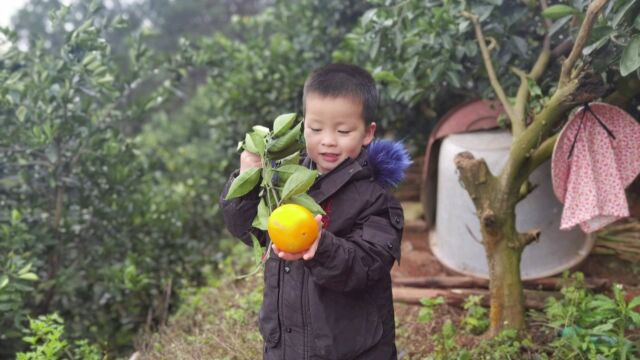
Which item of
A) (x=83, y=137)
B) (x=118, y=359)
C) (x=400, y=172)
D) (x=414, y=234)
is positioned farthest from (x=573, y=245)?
(x=83, y=137)

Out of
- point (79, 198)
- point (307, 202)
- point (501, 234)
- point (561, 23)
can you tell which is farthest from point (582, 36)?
point (79, 198)

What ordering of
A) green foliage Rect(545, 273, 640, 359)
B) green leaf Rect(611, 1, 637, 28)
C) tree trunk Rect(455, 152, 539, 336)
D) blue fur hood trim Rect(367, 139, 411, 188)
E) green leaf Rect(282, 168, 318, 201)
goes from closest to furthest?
green leaf Rect(282, 168, 318, 201) < blue fur hood trim Rect(367, 139, 411, 188) < green leaf Rect(611, 1, 637, 28) < green foliage Rect(545, 273, 640, 359) < tree trunk Rect(455, 152, 539, 336)

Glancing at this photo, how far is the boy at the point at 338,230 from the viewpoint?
1.64 metres

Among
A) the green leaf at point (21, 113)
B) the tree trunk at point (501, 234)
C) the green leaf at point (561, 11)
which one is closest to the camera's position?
→ the green leaf at point (561, 11)

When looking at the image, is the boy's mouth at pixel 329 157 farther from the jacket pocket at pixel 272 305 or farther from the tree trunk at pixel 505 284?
the tree trunk at pixel 505 284

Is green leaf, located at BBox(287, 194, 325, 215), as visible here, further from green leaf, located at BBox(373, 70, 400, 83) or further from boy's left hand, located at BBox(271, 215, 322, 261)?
green leaf, located at BBox(373, 70, 400, 83)

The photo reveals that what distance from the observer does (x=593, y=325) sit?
8.14 feet

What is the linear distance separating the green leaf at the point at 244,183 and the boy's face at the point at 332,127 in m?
0.19

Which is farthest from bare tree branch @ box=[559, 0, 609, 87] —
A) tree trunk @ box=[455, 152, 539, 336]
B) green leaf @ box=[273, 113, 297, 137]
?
green leaf @ box=[273, 113, 297, 137]

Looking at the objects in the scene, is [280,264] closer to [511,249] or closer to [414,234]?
[511,249]

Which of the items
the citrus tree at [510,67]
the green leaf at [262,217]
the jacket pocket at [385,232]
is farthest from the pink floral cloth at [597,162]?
the green leaf at [262,217]

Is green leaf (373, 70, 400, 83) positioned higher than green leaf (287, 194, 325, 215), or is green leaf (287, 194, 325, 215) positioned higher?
green leaf (373, 70, 400, 83)

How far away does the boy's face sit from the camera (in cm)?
163

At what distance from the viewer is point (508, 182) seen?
2.48 metres
